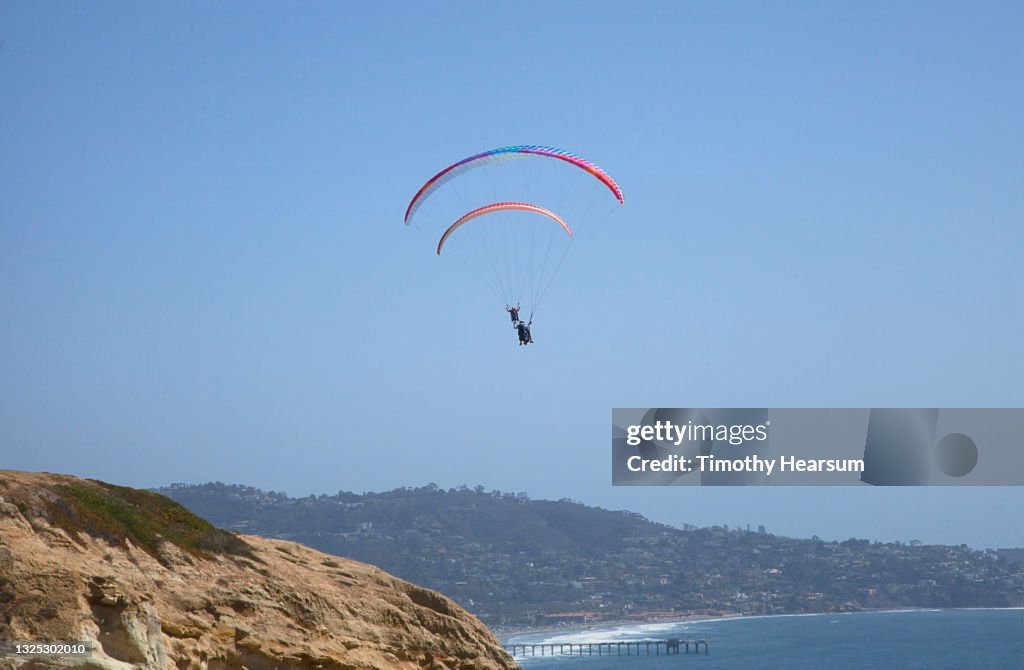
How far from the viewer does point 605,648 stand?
13562 cm

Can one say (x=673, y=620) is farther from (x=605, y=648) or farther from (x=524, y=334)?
(x=524, y=334)

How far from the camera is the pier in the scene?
129500 mm

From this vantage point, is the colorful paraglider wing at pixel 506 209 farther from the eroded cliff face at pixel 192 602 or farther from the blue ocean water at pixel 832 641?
the blue ocean water at pixel 832 641

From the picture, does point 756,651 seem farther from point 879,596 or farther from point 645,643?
point 879,596

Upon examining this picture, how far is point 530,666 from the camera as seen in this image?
11188 cm

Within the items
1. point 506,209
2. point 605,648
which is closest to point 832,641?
point 605,648

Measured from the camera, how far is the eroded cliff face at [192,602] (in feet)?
57.2

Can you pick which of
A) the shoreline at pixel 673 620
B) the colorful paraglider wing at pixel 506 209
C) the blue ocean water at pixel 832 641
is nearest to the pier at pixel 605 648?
the blue ocean water at pixel 832 641

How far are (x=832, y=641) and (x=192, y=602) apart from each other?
124883 millimetres

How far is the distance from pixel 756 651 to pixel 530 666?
27878 millimetres

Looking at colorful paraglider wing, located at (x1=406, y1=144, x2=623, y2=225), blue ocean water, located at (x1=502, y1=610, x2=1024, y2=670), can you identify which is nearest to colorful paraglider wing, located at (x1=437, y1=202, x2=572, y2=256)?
colorful paraglider wing, located at (x1=406, y1=144, x2=623, y2=225)

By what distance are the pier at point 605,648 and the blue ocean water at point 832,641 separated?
2534 mm

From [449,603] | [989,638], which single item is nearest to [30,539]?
[449,603]

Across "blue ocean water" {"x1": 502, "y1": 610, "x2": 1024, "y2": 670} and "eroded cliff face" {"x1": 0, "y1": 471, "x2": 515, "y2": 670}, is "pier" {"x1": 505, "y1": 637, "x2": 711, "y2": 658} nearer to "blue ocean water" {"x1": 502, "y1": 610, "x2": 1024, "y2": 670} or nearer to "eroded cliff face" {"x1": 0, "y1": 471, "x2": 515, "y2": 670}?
"blue ocean water" {"x1": 502, "y1": 610, "x2": 1024, "y2": 670}
